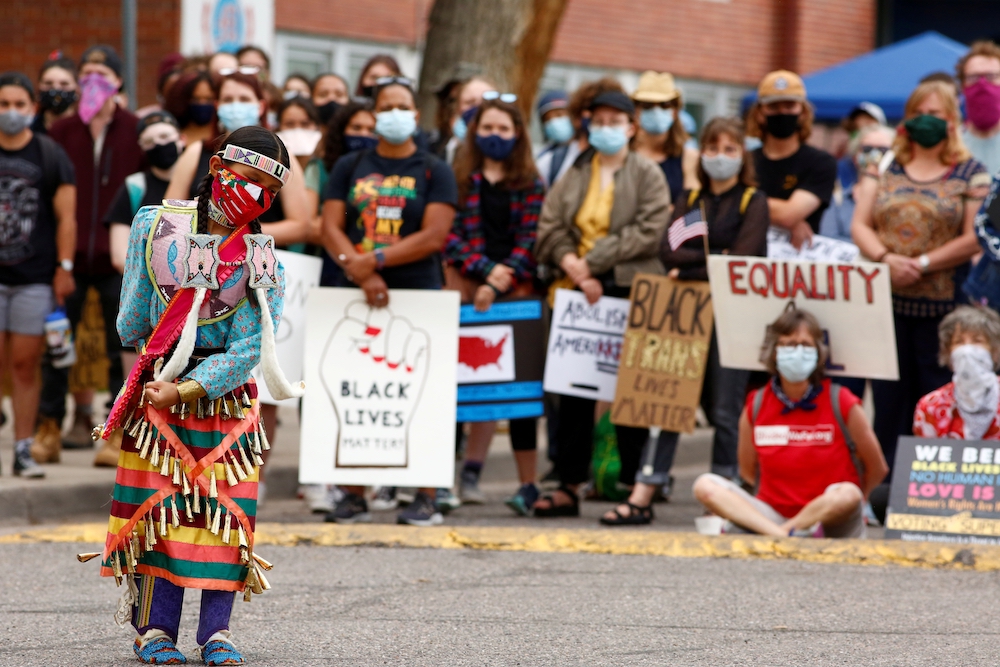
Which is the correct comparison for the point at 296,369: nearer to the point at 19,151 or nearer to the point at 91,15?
the point at 19,151

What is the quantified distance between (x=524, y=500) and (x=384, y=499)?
936 mm

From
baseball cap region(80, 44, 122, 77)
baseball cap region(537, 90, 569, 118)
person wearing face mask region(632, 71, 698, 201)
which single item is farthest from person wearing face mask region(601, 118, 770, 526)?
baseball cap region(80, 44, 122, 77)

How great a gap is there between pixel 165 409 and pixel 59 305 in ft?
14.2

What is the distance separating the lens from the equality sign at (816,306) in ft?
26.0

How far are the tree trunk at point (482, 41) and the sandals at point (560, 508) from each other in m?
5.40

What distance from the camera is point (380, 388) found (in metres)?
8.42

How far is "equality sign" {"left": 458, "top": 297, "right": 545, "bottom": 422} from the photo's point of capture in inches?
340

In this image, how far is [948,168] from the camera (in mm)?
8445

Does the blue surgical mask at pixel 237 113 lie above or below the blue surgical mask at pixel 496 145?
above

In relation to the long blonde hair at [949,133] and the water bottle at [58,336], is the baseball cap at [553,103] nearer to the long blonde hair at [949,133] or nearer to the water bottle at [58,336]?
the long blonde hair at [949,133]

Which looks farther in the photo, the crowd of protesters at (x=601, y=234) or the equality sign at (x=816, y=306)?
the equality sign at (x=816, y=306)

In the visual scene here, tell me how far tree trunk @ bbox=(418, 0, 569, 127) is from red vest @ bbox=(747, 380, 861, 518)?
6.23 metres

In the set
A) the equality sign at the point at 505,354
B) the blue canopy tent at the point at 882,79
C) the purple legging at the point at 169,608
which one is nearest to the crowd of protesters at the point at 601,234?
the equality sign at the point at 505,354

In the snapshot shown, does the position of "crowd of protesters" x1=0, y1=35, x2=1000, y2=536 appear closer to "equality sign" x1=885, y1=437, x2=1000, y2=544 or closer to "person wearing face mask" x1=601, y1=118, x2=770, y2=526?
"person wearing face mask" x1=601, y1=118, x2=770, y2=526
